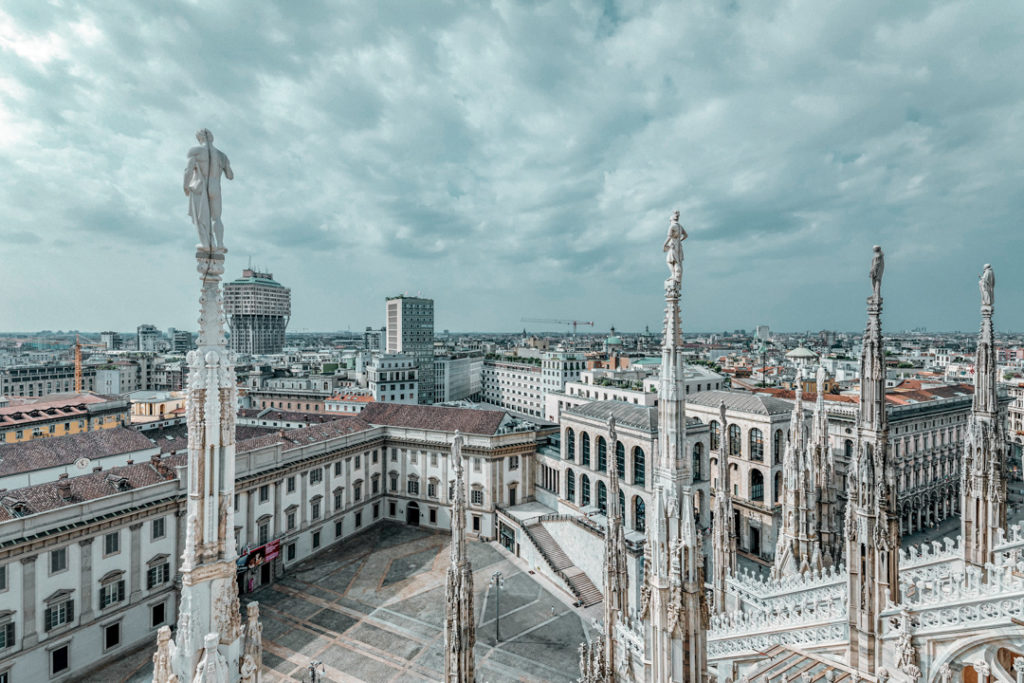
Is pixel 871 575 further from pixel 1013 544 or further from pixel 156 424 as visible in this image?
pixel 156 424

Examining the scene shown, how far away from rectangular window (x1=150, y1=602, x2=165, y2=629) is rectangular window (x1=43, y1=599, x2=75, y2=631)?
16.0 ft

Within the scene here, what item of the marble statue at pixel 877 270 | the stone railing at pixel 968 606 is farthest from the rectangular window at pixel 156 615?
the marble statue at pixel 877 270

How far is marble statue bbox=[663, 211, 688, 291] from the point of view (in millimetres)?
9320

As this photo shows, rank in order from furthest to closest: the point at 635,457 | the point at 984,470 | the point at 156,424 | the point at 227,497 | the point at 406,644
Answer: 1. the point at 156,424
2. the point at 635,457
3. the point at 406,644
4. the point at 984,470
5. the point at 227,497

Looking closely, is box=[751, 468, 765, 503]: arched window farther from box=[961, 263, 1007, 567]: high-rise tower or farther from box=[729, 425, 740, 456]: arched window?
box=[961, 263, 1007, 567]: high-rise tower

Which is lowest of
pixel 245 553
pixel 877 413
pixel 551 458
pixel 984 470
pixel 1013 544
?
pixel 245 553

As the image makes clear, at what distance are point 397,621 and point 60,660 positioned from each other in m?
19.6

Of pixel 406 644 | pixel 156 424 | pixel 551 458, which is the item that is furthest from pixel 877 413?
pixel 156 424

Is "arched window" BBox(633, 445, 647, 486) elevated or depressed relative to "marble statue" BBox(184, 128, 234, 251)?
depressed

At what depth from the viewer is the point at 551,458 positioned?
55.4 meters

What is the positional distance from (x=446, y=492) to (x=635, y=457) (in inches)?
788

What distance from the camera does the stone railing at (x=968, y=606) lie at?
552 inches

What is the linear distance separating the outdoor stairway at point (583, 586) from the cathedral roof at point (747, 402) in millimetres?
22733

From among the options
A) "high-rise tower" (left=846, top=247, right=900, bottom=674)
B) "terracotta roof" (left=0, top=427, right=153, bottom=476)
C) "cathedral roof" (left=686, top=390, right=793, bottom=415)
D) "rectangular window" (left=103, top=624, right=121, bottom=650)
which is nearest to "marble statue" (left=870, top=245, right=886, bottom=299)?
"high-rise tower" (left=846, top=247, right=900, bottom=674)
